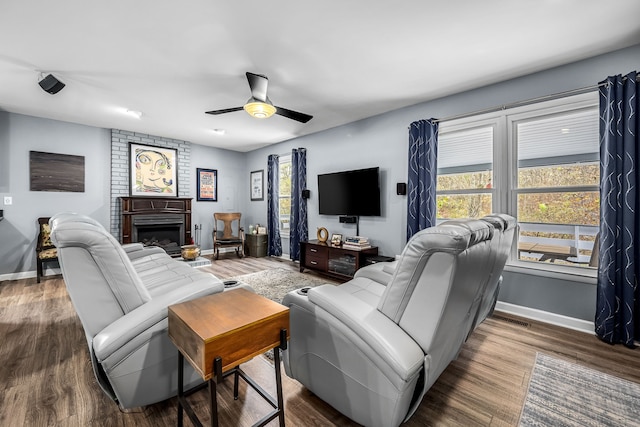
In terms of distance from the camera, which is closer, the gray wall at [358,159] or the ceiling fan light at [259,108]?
the gray wall at [358,159]

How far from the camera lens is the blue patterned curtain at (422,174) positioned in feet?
11.4

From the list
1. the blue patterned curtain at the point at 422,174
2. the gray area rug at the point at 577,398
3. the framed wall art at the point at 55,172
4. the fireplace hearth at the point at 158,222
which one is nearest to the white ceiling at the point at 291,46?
the blue patterned curtain at the point at 422,174

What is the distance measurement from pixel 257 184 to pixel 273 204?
995 millimetres

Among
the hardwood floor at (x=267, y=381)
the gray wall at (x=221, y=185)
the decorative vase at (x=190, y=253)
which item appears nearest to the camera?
the hardwood floor at (x=267, y=381)

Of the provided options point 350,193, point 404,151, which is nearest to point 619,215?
point 404,151

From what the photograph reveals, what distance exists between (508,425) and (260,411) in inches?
52.0

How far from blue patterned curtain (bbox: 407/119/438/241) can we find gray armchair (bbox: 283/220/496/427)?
2060 millimetres

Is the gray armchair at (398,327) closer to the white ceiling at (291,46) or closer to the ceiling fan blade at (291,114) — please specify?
the white ceiling at (291,46)

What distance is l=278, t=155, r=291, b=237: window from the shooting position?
239 inches

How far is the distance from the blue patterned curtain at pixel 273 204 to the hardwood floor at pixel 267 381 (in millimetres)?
3546

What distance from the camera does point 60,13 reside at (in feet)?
6.63

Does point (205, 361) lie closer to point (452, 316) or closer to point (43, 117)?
point (452, 316)

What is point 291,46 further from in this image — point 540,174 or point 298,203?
point 298,203

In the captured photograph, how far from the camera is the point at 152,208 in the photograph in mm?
5332
